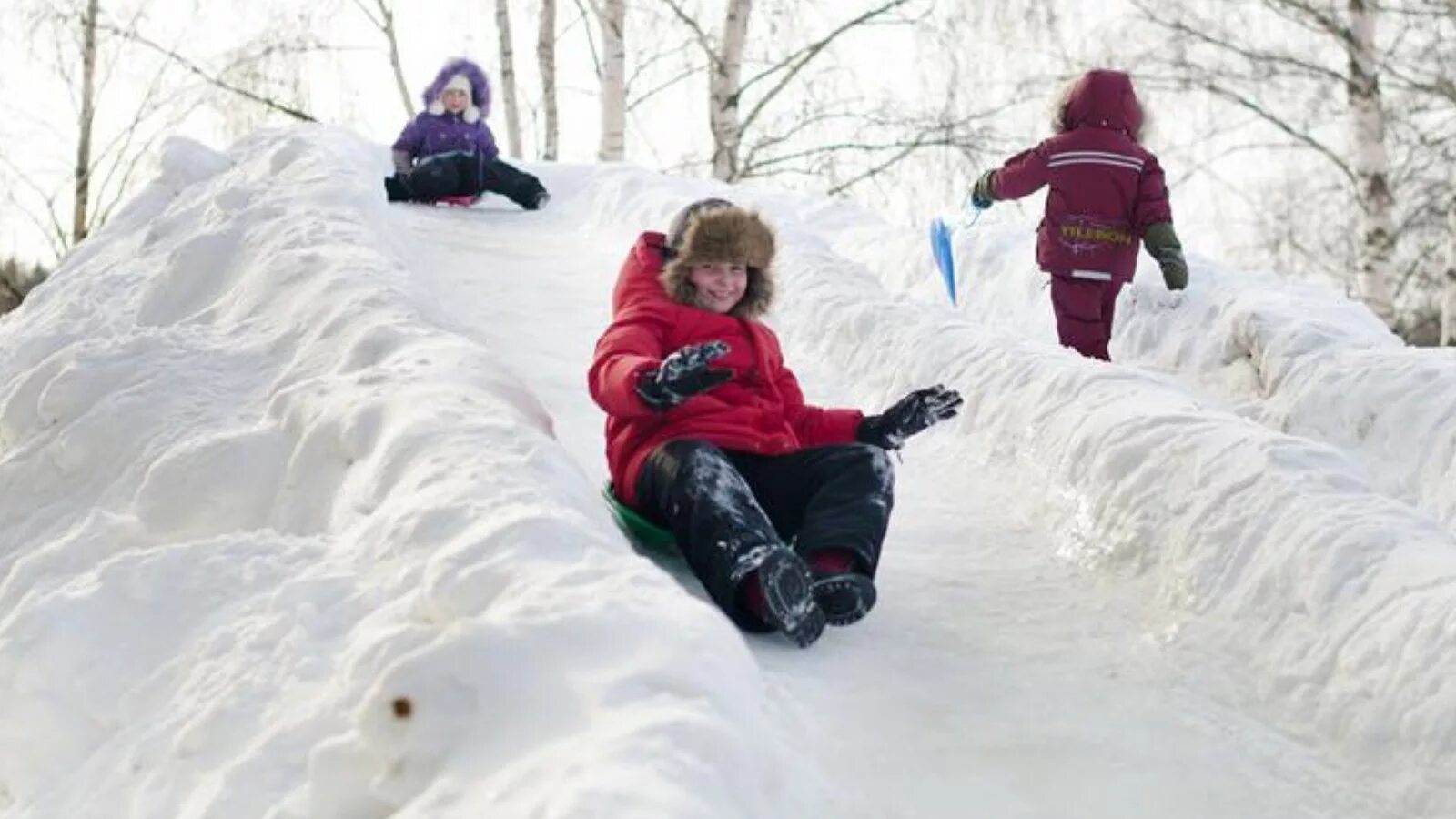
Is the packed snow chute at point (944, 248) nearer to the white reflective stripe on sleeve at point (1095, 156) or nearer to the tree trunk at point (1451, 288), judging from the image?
the white reflective stripe on sleeve at point (1095, 156)

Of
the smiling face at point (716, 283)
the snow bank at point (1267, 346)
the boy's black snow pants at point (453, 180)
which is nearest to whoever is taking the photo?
the smiling face at point (716, 283)

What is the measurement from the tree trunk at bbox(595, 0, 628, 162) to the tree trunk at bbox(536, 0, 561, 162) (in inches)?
80.0

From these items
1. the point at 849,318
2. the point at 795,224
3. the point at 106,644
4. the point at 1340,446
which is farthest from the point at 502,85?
the point at 106,644

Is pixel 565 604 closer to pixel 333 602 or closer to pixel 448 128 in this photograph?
pixel 333 602

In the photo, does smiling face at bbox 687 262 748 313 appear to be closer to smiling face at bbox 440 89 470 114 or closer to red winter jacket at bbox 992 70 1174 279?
red winter jacket at bbox 992 70 1174 279

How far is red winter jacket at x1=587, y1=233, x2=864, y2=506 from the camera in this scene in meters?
3.42

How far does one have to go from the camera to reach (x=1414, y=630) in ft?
9.16

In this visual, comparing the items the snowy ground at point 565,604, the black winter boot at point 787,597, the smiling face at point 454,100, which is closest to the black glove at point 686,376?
the snowy ground at point 565,604

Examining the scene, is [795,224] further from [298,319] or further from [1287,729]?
A: [1287,729]

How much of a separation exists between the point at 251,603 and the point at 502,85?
1316 centimetres

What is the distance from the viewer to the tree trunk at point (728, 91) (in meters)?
12.4

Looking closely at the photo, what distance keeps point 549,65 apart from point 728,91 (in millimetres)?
3107

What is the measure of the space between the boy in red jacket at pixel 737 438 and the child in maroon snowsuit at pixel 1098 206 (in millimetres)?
2904

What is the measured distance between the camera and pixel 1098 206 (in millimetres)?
6395
